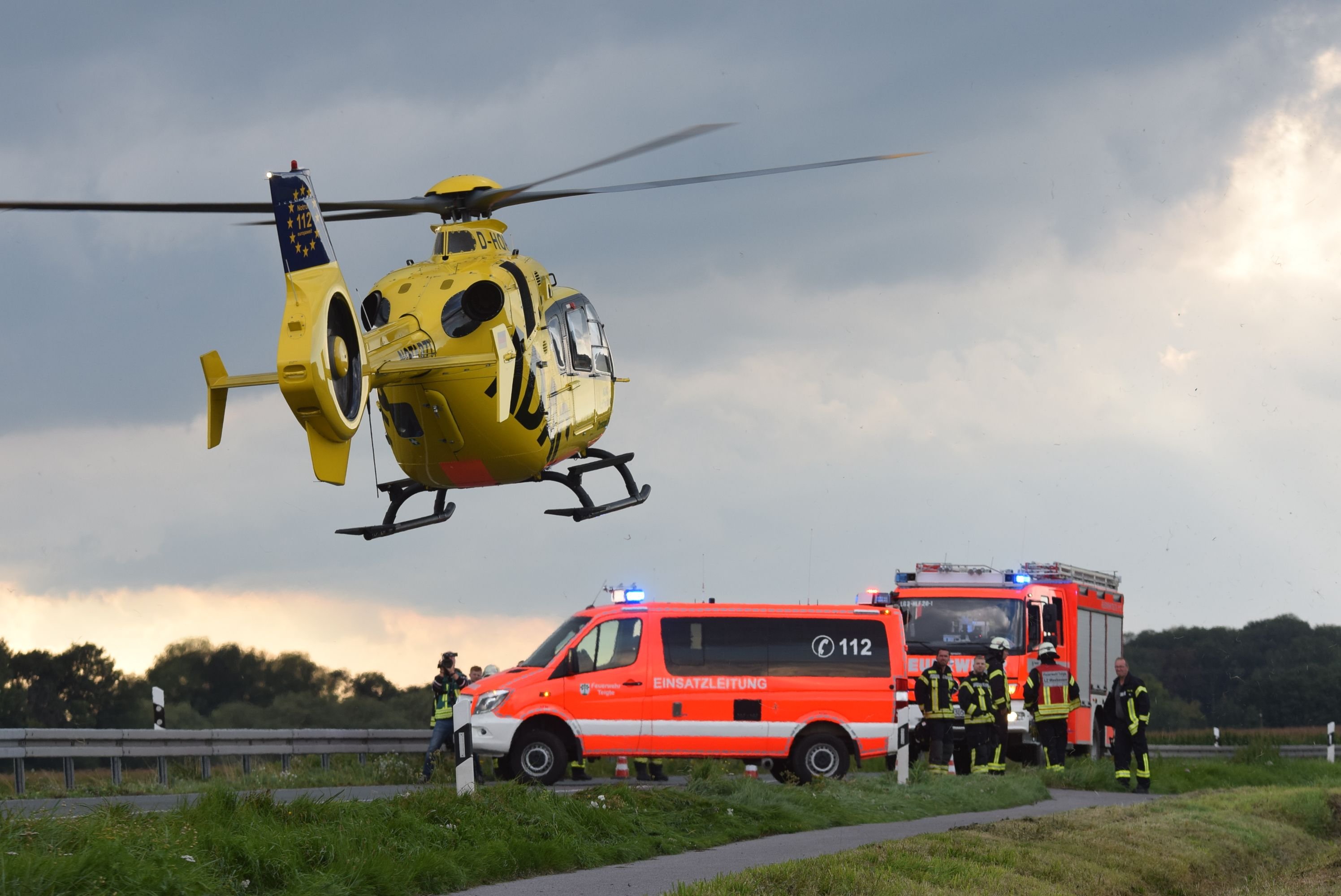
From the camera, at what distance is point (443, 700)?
20.8 m

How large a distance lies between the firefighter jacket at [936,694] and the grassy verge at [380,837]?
21.8ft

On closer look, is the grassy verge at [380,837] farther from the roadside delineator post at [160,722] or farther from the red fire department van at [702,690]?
the roadside delineator post at [160,722]

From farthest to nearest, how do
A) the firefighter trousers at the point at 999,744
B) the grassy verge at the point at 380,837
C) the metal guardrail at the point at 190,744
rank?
1. the firefighter trousers at the point at 999,744
2. the metal guardrail at the point at 190,744
3. the grassy verge at the point at 380,837

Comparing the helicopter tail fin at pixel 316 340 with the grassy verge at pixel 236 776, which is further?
the grassy verge at pixel 236 776

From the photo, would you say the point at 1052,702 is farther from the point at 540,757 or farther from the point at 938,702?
the point at 540,757

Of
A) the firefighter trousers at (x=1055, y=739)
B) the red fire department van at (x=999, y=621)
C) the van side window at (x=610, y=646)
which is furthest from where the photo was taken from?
the red fire department van at (x=999, y=621)

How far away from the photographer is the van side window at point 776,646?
66.9ft

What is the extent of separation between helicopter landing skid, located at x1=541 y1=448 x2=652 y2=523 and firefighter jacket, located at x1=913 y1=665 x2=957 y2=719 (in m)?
4.52

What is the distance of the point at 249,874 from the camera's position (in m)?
8.97

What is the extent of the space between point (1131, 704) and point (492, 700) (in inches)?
322

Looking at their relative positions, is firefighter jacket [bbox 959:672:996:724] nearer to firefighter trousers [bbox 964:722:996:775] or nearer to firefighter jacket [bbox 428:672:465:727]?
firefighter trousers [bbox 964:722:996:775]

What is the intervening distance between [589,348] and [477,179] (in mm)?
2679

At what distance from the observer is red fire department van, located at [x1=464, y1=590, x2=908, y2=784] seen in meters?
19.8

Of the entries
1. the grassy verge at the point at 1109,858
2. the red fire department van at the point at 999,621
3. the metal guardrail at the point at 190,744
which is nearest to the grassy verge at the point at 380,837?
the grassy verge at the point at 1109,858
